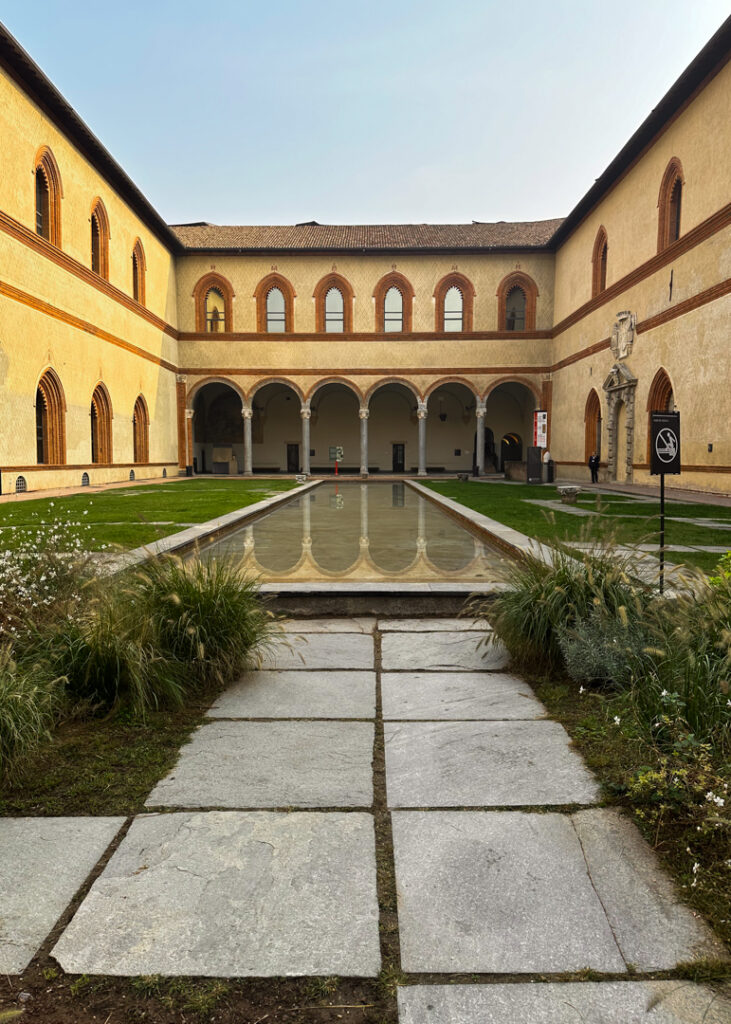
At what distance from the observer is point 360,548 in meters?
8.55

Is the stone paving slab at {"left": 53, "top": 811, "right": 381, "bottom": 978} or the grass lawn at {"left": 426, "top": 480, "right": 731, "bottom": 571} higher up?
the grass lawn at {"left": 426, "top": 480, "right": 731, "bottom": 571}

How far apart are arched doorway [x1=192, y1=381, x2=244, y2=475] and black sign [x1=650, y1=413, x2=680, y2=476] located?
108 ft

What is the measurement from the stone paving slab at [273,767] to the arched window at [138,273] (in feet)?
87.8

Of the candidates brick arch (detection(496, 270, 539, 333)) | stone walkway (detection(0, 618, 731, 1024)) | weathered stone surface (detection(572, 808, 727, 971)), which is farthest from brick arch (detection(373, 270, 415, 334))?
weathered stone surface (detection(572, 808, 727, 971))

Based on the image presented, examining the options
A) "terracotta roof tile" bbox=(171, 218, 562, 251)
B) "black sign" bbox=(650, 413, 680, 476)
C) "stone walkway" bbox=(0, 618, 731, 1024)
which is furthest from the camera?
"terracotta roof tile" bbox=(171, 218, 562, 251)

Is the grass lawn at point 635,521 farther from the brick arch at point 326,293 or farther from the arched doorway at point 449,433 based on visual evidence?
the arched doorway at point 449,433

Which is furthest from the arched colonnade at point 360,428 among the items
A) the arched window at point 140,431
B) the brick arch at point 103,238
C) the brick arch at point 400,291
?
the brick arch at point 103,238

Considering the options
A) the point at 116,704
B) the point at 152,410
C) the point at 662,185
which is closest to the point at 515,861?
the point at 116,704

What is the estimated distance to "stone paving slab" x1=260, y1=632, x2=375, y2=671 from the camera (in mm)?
4113

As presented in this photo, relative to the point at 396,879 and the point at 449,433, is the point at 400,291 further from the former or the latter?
the point at 396,879

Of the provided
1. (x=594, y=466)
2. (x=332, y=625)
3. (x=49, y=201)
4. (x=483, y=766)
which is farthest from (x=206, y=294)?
(x=483, y=766)

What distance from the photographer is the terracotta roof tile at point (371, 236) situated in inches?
1238

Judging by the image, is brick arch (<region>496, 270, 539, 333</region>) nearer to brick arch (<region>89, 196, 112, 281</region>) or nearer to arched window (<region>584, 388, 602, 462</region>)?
arched window (<region>584, 388, 602, 462</region>)

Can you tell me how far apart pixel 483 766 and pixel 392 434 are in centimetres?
3681
